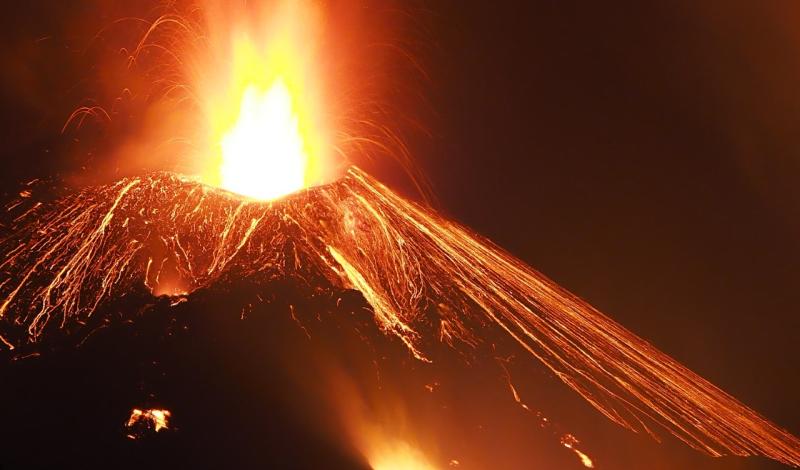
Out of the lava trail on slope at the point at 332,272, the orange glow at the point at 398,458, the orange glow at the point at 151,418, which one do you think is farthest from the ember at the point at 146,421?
the orange glow at the point at 398,458

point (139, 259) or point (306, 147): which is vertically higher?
point (306, 147)

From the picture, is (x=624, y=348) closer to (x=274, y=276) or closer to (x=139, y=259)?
(x=274, y=276)

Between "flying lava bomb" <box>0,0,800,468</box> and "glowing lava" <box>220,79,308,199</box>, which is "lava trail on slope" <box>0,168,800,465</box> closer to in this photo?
"flying lava bomb" <box>0,0,800,468</box>

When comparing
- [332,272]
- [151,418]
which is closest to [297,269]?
[332,272]

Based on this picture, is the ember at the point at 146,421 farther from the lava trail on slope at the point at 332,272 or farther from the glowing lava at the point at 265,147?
the glowing lava at the point at 265,147

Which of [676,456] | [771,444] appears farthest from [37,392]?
[771,444]

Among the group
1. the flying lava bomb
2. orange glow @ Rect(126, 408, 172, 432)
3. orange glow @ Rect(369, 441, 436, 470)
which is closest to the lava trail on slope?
the flying lava bomb

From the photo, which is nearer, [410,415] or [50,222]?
[410,415]
